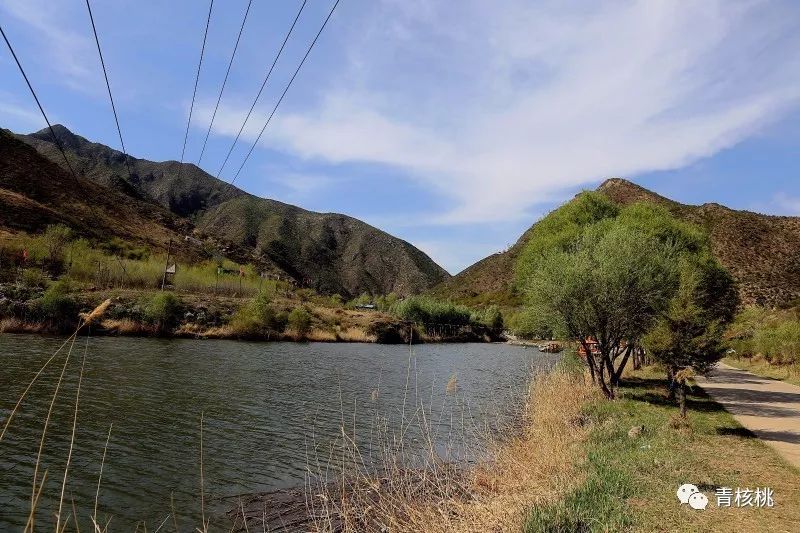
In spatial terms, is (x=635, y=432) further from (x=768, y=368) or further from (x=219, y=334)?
(x=219, y=334)

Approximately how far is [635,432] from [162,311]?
162ft

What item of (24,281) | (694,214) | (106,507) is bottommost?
(106,507)

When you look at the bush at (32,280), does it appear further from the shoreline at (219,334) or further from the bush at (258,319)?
the bush at (258,319)

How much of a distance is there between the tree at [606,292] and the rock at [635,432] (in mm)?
6166

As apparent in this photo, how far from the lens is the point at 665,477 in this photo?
32.3 ft

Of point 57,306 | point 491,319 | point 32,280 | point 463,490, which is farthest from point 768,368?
point 491,319

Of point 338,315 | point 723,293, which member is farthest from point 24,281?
point 723,293

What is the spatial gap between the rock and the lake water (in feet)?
12.7

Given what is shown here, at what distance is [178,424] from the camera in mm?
17516

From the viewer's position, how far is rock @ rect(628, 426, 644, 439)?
13698 millimetres

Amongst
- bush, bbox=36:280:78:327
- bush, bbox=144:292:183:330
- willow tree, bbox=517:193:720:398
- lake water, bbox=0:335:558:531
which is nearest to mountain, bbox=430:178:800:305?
lake water, bbox=0:335:558:531

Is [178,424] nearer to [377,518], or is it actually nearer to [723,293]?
[377,518]

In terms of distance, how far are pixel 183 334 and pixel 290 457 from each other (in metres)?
44.3

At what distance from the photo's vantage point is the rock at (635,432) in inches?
539
